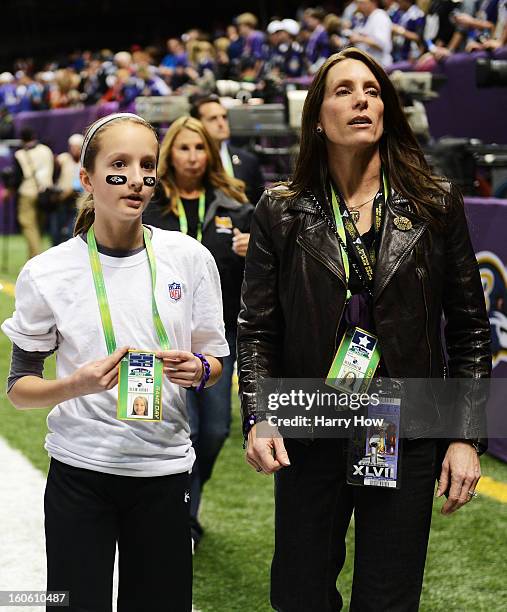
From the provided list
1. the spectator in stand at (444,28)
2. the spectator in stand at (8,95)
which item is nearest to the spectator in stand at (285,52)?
the spectator in stand at (444,28)


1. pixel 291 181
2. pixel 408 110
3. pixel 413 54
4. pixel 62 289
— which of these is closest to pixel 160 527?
pixel 62 289

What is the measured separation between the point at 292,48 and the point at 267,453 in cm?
1477

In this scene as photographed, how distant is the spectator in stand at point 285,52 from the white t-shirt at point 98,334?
13.8 m

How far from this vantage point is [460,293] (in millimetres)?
2652

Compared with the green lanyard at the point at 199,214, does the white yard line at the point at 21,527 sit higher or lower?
lower

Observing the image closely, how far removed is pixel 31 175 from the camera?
16734 millimetres

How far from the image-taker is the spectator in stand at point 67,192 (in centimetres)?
1648

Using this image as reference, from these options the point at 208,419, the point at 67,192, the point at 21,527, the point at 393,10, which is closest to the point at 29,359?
the point at 208,419

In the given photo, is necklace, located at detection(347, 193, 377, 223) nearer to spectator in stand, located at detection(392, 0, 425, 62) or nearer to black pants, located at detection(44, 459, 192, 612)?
black pants, located at detection(44, 459, 192, 612)

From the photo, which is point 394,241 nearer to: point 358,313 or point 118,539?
point 358,313

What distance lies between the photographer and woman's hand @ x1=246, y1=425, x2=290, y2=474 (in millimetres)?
2549

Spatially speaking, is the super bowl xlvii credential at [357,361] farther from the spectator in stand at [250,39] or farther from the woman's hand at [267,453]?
the spectator in stand at [250,39]

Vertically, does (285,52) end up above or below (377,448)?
below

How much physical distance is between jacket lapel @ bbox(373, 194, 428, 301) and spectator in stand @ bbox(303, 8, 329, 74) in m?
12.8
